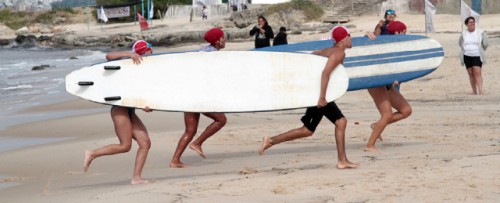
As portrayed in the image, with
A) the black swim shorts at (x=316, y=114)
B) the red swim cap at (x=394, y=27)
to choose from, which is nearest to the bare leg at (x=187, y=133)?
the black swim shorts at (x=316, y=114)

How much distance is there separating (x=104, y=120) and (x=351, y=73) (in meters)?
5.72

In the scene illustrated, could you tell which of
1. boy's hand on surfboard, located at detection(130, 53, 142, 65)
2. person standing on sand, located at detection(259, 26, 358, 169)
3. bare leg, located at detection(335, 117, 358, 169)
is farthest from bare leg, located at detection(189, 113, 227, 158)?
bare leg, located at detection(335, 117, 358, 169)

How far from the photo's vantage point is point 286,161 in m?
9.04

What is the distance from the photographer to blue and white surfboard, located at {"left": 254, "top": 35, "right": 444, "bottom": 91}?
9.46m

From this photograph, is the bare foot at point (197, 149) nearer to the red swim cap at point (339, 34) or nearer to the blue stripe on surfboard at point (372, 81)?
the blue stripe on surfboard at point (372, 81)

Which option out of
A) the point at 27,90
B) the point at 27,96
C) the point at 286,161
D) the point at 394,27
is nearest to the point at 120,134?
the point at 286,161

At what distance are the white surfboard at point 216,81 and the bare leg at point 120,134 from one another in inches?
11.6

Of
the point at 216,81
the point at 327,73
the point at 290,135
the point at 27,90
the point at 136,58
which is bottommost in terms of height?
the point at 27,90

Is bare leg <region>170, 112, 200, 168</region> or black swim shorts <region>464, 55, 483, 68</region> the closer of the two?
bare leg <region>170, 112, 200, 168</region>

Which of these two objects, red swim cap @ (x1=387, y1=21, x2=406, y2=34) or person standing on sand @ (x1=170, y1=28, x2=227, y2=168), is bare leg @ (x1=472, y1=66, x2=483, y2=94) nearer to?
red swim cap @ (x1=387, y1=21, x2=406, y2=34)

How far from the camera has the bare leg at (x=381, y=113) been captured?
9445mm

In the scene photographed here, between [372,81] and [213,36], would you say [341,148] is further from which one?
[213,36]

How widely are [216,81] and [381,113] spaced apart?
173 cm

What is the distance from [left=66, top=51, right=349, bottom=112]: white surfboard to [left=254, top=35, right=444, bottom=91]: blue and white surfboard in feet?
1.40
